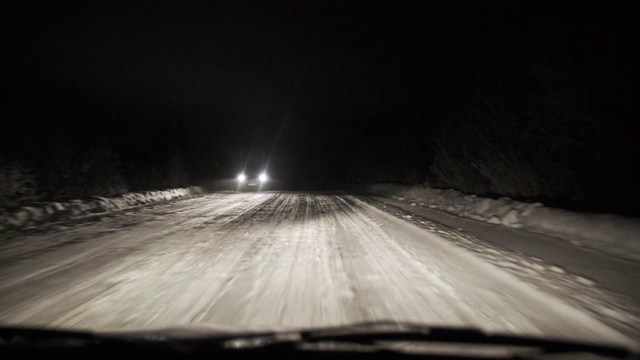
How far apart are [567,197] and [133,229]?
13440 millimetres

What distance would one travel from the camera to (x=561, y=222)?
319 inches

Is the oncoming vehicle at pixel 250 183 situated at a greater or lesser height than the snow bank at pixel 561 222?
greater

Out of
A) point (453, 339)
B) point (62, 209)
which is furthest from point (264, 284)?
point (62, 209)

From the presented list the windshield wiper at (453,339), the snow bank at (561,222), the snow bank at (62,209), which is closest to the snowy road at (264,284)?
the windshield wiper at (453,339)

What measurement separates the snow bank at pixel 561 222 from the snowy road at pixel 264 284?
2.53 m

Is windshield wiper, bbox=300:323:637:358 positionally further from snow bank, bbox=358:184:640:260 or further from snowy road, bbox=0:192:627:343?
snow bank, bbox=358:184:640:260

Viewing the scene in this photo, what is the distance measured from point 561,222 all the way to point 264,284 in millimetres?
6842

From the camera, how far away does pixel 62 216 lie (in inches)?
448

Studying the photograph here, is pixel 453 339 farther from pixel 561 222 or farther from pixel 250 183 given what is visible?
pixel 250 183

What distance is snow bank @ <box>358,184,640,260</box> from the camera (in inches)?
252

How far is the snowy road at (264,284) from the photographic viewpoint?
3.63m

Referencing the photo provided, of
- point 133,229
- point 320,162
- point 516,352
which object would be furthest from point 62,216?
point 320,162

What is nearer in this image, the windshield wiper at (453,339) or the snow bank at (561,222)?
the windshield wiper at (453,339)

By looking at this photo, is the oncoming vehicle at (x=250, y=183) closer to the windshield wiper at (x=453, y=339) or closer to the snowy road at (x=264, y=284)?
the snowy road at (x=264, y=284)
